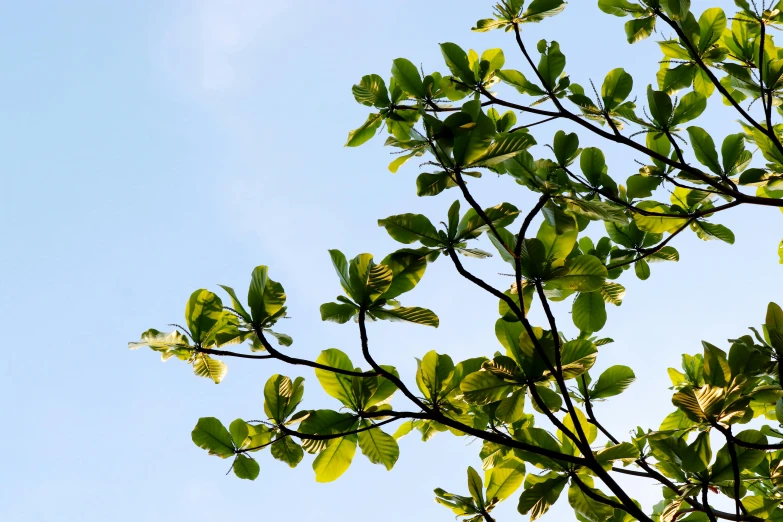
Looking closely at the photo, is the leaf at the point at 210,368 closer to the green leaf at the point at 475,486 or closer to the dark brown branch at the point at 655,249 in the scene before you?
the green leaf at the point at 475,486

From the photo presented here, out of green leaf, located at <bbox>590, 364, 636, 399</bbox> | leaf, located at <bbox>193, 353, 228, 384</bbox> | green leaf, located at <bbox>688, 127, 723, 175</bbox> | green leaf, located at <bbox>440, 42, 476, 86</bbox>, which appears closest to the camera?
leaf, located at <bbox>193, 353, 228, 384</bbox>

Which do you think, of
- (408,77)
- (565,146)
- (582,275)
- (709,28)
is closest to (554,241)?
(582,275)

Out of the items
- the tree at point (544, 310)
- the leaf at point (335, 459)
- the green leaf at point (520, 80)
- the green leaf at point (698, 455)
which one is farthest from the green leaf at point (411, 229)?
the green leaf at point (520, 80)

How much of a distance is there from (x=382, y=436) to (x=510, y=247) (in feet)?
2.94

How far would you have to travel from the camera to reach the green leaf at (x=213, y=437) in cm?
245

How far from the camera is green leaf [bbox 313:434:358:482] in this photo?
96.6 inches

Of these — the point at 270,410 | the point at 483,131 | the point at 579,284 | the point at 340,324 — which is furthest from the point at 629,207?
the point at 270,410

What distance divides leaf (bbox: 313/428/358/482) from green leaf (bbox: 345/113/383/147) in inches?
65.9

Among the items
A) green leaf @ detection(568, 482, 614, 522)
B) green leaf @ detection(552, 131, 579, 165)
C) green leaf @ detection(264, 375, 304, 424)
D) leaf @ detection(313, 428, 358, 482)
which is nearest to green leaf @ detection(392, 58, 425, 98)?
green leaf @ detection(552, 131, 579, 165)

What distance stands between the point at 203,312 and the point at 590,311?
66.5 inches

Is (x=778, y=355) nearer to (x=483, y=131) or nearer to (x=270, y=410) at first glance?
(x=483, y=131)

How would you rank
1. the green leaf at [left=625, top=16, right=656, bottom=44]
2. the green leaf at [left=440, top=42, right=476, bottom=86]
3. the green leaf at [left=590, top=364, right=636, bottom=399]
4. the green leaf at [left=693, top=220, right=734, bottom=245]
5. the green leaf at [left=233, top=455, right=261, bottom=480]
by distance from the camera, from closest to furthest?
the green leaf at [left=233, top=455, right=261, bottom=480] → the green leaf at [left=590, top=364, right=636, bottom=399] → the green leaf at [left=440, top=42, right=476, bottom=86] → the green leaf at [left=693, top=220, right=734, bottom=245] → the green leaf at [left=625, top=16, right=656, bottom=44]

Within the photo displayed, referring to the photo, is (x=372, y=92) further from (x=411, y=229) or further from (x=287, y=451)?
(x=287, y=451)

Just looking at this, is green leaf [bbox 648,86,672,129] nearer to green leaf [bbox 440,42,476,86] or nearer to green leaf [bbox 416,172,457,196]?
green leaf [bbox 440,42,476,86]
